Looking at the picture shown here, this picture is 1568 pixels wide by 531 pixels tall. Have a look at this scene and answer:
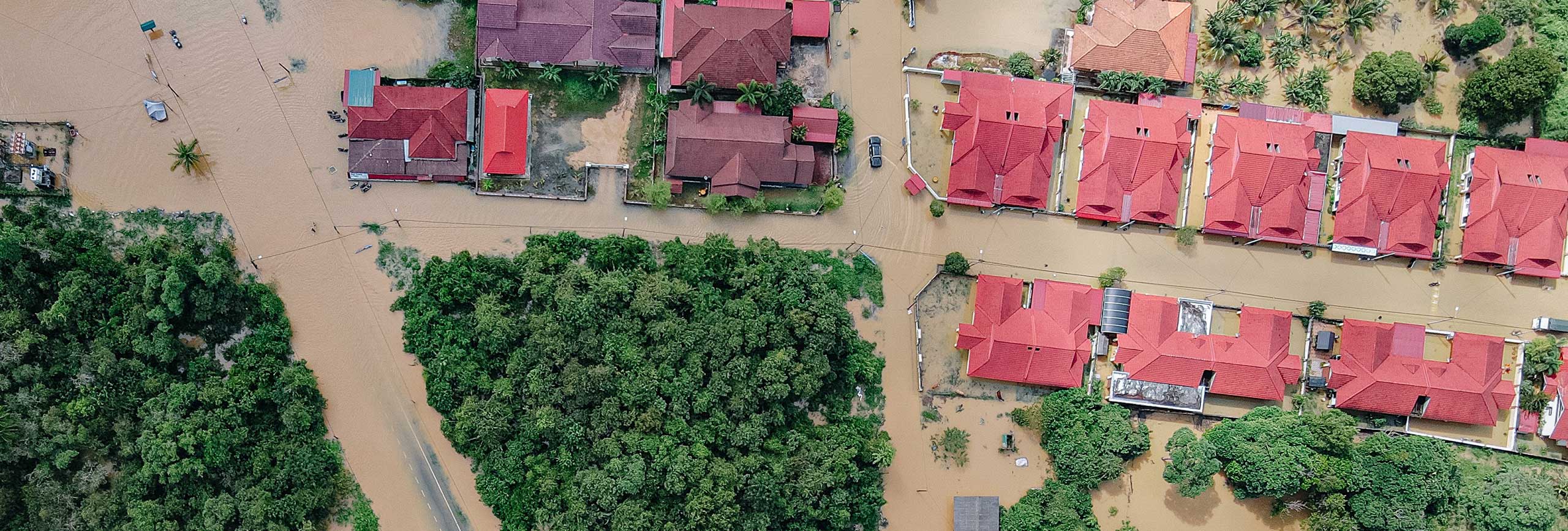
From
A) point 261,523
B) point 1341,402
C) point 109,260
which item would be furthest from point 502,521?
point 1341,402

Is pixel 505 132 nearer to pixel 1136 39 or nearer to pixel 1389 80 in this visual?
pixel 1136 39

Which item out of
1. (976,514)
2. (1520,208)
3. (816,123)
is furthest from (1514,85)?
(816,123)

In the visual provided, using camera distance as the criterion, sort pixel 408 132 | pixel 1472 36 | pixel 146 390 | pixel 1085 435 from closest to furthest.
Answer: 1. pixel 146 390
2. pixel 408 132
3. pixel 1085 435
4. pixel 1472 36

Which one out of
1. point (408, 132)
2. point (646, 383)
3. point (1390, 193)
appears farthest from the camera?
point (1390, 193)

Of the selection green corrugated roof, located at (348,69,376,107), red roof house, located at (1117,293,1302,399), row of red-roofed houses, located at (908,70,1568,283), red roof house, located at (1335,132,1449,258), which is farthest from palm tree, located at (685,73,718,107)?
red roof house, located at (1335,132,1449,258)

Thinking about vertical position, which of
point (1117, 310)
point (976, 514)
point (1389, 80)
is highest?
point (1389, 80)

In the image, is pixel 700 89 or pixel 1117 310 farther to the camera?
pixel 1117 310
